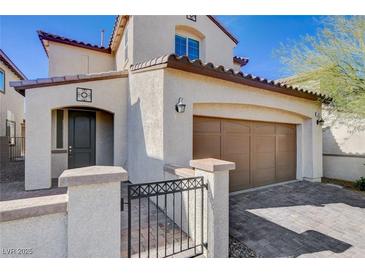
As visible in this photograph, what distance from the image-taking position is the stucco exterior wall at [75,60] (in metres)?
9.38

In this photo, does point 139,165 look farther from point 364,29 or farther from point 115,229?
point 364,29

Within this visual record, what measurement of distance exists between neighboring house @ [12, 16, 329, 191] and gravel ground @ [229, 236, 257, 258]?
2101 mm

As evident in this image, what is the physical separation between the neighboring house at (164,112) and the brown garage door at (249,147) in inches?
1.4

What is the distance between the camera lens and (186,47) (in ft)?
29.6

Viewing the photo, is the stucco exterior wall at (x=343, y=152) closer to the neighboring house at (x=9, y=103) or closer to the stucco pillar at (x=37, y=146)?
the stucco pillar at (x=37, y=146)

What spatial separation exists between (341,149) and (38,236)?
1263 centimetres

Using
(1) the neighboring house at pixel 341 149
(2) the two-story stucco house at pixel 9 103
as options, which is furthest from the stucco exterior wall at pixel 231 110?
(2) the two-story stucco house at pixel 9 103

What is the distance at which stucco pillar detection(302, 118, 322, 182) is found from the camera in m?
8.46

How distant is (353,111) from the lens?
6.80 m

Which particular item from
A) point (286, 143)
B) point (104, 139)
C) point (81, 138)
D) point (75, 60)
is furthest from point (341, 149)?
point (75, 60)

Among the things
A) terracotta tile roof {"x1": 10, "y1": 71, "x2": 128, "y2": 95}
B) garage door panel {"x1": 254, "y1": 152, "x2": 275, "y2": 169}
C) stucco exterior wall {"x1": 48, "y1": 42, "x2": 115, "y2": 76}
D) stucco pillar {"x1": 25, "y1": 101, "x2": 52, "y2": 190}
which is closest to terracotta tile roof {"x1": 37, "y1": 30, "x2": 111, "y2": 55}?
stucco exterior wall {"x1": 48, "y1": 42, "x2": 115, "y2": 76}

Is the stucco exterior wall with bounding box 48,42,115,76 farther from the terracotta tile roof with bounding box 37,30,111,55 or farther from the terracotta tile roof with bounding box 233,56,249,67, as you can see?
the terracotta tile roof with bounding box 233,56,249,67

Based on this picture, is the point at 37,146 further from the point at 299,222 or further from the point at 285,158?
the point at 285,158
